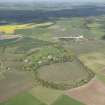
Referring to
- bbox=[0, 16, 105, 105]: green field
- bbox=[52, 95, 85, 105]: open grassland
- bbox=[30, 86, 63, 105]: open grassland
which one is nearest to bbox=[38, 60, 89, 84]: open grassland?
bbox=[0, 16, 105, 105]: green field

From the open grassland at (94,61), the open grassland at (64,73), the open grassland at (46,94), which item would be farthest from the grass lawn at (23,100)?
the open grassland at (94,61)

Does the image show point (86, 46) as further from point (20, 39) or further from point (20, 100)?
point (20, 100)

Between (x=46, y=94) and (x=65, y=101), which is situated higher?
(x=46, y=94)

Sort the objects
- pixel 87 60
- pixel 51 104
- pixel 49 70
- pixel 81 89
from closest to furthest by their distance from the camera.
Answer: pixel 51 104 < pixel 81 89 < pixel 49 70 < pixel 87 60

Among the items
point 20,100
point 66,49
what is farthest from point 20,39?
point 20,100

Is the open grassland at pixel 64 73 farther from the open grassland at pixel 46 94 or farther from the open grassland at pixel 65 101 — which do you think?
the open grassland at pixel 65 101

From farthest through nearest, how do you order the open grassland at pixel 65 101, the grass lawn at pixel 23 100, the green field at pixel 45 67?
the green field at pixel 45 67, the open grassland at pixel 65 101, the grass lawn at pixel 23 100

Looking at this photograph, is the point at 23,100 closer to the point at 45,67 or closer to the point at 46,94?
the point at 46,94

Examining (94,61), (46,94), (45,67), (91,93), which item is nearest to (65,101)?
(46,94)
